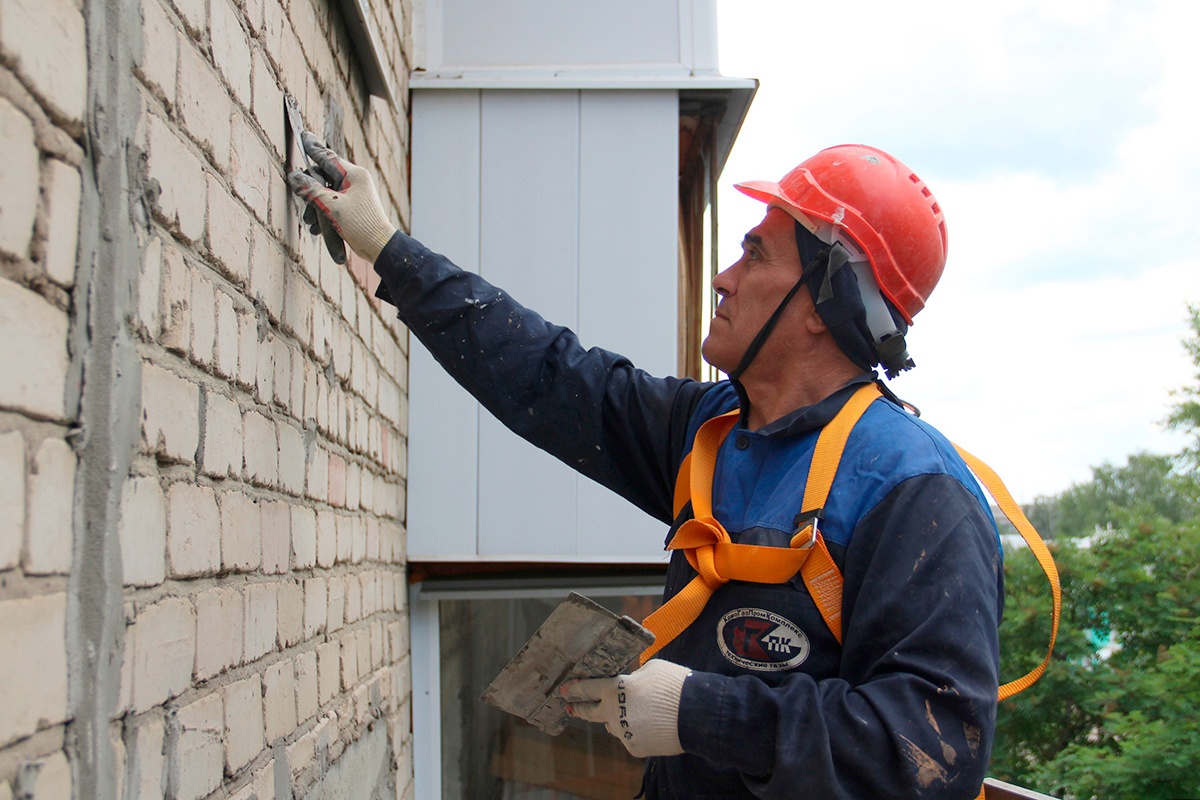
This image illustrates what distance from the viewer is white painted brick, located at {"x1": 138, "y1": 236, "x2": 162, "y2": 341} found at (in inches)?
46.9

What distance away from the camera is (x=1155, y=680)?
627 centimetres

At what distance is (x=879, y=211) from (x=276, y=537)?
1.44m

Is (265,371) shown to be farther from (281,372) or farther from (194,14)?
(194,14)

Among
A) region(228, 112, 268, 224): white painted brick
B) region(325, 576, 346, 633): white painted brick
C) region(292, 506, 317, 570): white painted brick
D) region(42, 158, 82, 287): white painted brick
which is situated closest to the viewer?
region(42, 158, 82, 287): white painted brick

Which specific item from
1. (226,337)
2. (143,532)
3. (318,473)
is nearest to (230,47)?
(226,337)

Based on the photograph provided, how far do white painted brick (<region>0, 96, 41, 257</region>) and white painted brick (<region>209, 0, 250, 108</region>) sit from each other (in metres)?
0.64

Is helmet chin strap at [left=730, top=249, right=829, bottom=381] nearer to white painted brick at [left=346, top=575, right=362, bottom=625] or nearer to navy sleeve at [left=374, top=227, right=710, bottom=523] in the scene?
navy sleeve at [left=374, top=227, right=710, bottom=523]

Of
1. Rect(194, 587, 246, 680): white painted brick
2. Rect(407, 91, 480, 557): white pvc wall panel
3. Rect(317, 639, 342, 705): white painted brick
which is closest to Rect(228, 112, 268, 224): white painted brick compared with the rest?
Rect(194, 587, 246, 680): white painted brick

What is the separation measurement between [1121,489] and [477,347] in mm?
28502

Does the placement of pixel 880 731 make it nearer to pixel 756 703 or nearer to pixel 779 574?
pixel 756 703

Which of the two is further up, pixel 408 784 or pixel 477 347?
pixel 477 347

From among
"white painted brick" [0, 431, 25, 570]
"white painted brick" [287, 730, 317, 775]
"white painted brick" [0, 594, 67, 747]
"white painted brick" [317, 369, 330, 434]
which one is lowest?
"white painted brick" [287, 730, 317, 775]

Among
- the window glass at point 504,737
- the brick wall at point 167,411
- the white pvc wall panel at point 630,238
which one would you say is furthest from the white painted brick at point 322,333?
the window glass at point 504,737

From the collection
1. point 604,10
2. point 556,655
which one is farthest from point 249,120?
point 604,10
